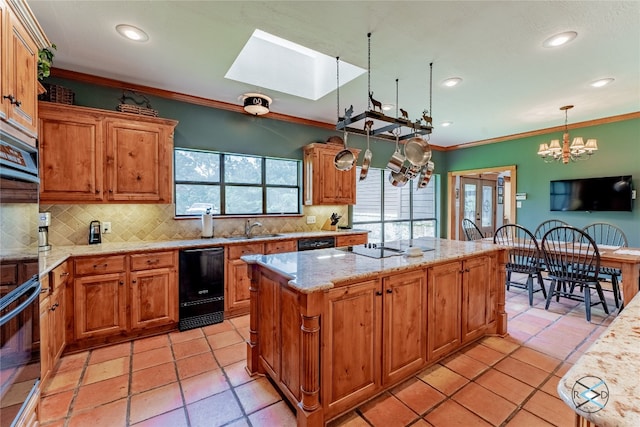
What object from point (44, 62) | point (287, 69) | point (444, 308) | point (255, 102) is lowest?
point (444, 308)

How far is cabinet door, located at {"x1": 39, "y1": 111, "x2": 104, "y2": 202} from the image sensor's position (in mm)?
2588

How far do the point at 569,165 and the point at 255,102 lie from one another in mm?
5208

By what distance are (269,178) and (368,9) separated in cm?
270

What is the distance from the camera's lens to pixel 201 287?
3.12 metres

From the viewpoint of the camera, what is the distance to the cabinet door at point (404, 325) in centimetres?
198

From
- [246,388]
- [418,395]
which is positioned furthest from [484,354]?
[246,388]

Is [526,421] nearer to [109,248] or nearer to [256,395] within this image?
[256,395]

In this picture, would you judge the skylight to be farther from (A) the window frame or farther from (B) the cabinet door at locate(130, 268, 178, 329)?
(B) the cabinet door at locate(130, 268, 178, 329)

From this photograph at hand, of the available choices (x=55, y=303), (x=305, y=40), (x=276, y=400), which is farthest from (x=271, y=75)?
(x=276, y=400)

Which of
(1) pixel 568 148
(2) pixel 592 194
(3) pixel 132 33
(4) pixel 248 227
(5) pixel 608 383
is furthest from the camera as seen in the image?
(2) pixel 592 194

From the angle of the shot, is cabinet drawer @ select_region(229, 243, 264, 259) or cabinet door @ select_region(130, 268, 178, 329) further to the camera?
cabinet drawer @ select_region(229, 243, 264, 259)

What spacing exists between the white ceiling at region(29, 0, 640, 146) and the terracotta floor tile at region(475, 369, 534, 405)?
2.65m

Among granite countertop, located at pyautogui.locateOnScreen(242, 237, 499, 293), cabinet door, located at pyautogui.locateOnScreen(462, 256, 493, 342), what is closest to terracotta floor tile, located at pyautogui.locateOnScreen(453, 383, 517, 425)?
cabinet door, located at pyautogui.locateOnScreen(462, 256, 493, 342)

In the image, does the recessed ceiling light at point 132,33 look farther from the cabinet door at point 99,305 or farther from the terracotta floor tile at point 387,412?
the terracotta floor tile at point 387,412
